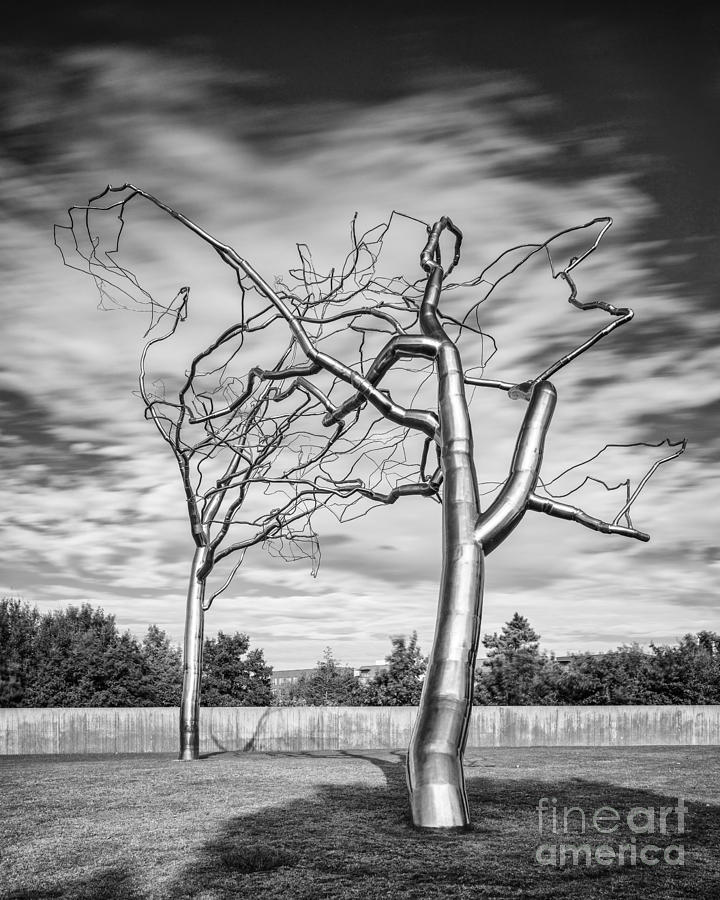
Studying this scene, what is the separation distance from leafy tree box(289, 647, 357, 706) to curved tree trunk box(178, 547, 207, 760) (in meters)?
33.7

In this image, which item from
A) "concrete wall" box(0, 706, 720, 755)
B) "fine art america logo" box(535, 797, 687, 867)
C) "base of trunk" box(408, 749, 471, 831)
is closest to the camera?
"fine art america logo" box(535, 797, 687, 867)

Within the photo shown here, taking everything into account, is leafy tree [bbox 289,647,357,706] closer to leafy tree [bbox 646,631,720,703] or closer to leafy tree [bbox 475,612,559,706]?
leafy tree [bbox 475,612,559,706]

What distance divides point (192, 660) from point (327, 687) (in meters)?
38.1

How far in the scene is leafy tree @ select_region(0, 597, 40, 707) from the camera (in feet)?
134

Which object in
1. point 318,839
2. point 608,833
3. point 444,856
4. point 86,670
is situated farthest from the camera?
point 86,670

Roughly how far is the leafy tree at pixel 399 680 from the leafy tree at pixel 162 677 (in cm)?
1082

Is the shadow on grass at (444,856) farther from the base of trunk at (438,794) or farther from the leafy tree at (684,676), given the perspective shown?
the leafy tree at (684,676)

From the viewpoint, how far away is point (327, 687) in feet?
173

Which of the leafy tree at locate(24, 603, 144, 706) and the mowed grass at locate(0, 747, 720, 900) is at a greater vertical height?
the mowed grass at locate(0, 747, 720, 900)

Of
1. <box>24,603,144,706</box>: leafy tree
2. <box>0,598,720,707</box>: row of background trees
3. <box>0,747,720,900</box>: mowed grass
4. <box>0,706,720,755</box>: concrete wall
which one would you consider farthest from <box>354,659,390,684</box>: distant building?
<box>0,747,720,900</box>: mowed grass

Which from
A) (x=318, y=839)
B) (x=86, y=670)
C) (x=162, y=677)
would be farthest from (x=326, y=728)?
(x=162, y=677)

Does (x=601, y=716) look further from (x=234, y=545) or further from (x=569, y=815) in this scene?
(x=569, y=815)

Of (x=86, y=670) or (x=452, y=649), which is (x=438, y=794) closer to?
(x=452, y=649)

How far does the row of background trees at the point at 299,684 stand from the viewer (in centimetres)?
4012
